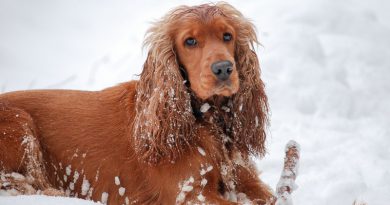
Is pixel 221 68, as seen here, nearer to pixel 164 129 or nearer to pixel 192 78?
pixel 192 78

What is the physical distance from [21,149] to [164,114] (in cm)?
104

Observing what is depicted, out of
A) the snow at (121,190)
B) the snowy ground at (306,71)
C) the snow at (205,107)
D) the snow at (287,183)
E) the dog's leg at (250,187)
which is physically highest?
the snowy ground at (306,71)

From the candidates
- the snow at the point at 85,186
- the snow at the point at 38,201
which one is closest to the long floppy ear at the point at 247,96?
the snow at the point at 85,186

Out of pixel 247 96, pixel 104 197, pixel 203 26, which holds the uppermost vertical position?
pixel 203 26

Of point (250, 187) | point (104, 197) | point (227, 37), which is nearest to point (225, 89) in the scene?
point (227, 37)

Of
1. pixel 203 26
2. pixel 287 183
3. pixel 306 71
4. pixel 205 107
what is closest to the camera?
pixel 287 183

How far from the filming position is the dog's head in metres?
3.93

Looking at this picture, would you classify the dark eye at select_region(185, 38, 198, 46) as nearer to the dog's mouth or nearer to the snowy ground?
the dog's mouth

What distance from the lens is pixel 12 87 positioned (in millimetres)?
8938

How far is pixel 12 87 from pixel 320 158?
5.07 meters

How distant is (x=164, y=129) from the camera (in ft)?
13.6

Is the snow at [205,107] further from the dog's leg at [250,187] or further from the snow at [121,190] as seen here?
the snow at [121,190]

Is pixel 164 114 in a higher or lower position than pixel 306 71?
lower

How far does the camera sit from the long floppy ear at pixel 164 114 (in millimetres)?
4117
